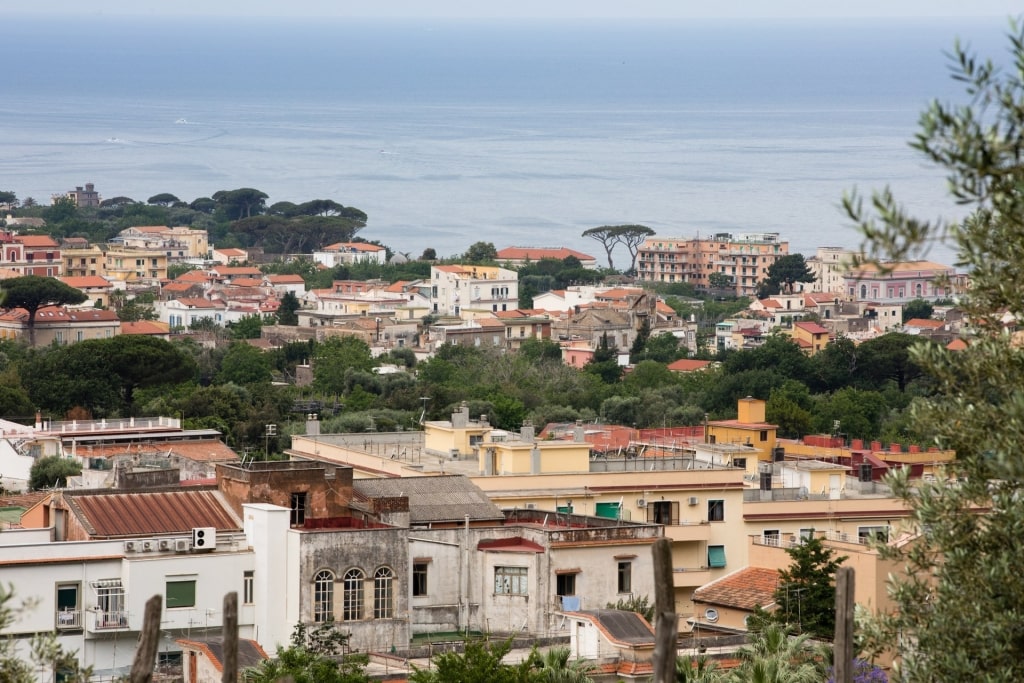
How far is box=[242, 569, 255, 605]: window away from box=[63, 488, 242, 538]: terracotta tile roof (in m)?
0.80

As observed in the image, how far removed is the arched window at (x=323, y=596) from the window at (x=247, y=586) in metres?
0.48

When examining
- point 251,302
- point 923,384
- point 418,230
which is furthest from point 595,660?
point 418,230

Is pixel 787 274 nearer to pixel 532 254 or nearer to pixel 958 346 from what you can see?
pixel 532 254

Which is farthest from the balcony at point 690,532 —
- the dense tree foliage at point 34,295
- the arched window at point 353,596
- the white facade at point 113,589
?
the dense tree foliage at point 34,295

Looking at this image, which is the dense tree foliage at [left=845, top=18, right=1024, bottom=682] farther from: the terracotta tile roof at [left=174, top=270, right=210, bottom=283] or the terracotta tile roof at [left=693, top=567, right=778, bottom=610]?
the terracotta tile roof at [left=174, top=270, right=210, bottom=283]

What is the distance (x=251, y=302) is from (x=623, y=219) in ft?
273

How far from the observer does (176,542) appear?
61.3 ft

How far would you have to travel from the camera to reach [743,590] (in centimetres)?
2039

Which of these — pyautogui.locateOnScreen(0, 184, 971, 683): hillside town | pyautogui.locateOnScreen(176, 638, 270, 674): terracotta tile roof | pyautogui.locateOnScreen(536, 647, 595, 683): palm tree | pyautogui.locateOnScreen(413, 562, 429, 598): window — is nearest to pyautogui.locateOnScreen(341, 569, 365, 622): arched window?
pyautogui.locateOnScreen(0, 184, 971, 683): hillside town

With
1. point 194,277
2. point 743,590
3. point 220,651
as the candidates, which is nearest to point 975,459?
point 220,651

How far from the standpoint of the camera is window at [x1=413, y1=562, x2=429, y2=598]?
2042 cm

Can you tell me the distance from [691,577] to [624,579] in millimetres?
3276

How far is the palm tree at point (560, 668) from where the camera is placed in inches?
612

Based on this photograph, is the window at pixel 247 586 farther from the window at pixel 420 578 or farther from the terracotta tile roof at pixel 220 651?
the terracotta tile roof at pixel 220 651
